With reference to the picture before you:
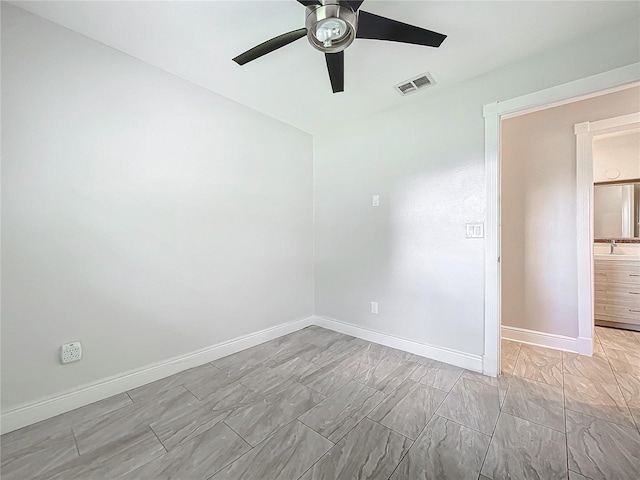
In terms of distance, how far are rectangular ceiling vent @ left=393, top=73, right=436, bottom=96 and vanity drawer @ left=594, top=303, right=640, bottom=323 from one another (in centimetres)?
342

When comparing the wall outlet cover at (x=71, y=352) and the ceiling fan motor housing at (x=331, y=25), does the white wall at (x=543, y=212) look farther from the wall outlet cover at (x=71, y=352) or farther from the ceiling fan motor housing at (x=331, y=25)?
the wall outlet cover at (x=71, y=352)

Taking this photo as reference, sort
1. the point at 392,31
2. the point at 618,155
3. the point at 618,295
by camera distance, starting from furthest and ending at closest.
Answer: the point at 618,155, the point at 618,295, the point at 392,31

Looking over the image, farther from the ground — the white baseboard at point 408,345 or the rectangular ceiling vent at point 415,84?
the rectangular ceiling vent at point 415,84

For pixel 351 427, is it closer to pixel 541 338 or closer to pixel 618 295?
pixel 541 338

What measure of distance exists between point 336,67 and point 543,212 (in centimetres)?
256

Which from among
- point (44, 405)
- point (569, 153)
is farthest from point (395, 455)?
point (569, 153)

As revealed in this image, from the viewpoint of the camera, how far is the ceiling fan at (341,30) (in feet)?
4.09

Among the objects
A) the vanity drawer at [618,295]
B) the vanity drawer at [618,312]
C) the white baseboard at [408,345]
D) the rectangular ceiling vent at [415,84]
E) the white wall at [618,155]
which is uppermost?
the rectangular ceiling vent at [415,84]

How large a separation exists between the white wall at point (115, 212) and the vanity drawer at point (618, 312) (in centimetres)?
404

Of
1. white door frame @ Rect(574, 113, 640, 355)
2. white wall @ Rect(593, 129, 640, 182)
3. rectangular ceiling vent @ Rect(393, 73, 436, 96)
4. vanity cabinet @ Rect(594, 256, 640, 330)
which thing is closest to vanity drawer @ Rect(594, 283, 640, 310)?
vanity cabinet @ Rect(594, 256, 640, 330)

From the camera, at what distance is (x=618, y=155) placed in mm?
3434

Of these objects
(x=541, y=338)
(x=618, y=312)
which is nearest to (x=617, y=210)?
(x=618, y=312)

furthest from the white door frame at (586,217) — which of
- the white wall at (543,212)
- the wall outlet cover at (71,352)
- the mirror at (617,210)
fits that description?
the wall outlet cover at (71,352)

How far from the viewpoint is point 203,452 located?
52.7 inches
